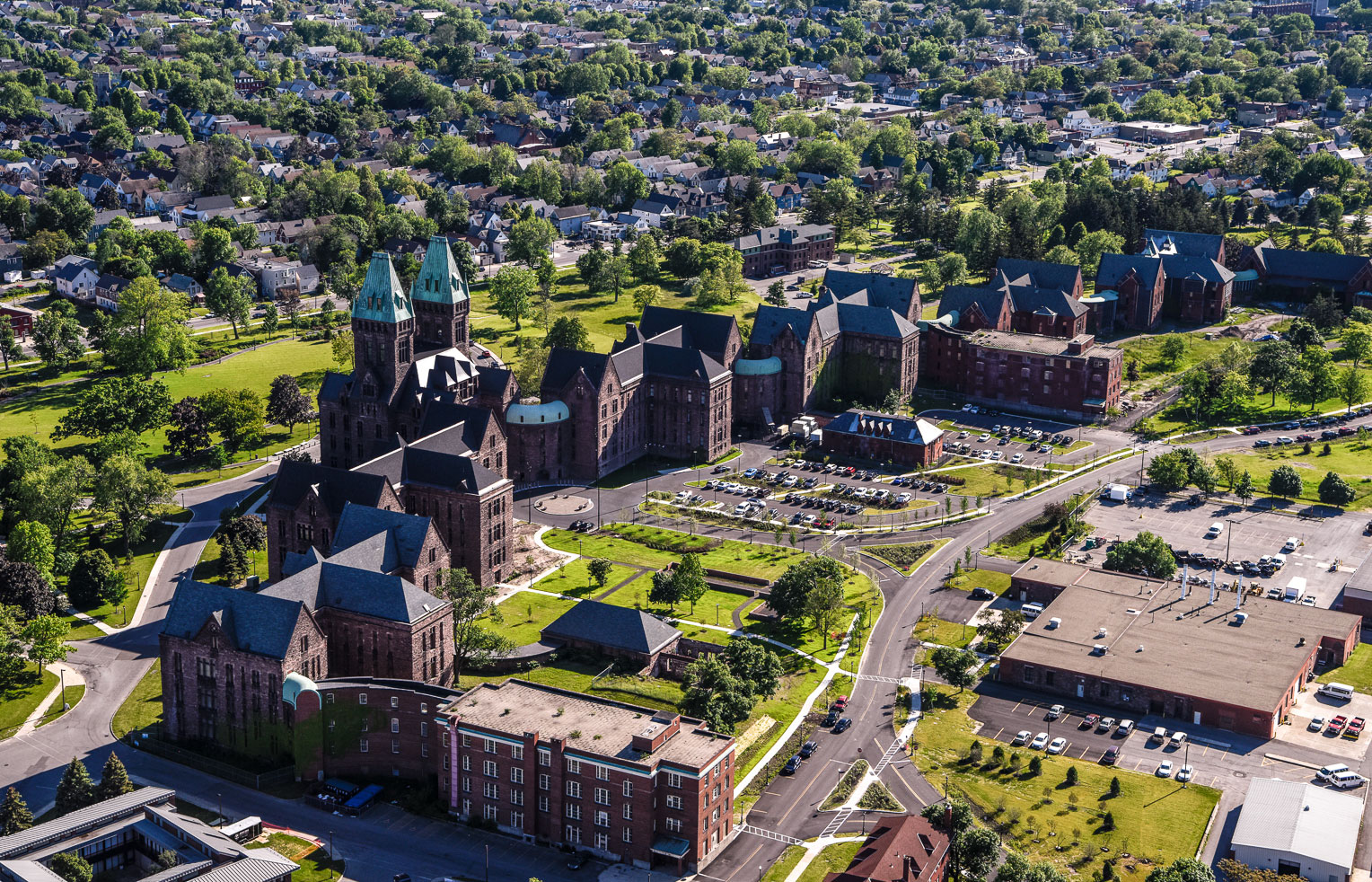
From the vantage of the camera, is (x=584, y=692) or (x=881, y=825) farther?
(x=584, y=692)

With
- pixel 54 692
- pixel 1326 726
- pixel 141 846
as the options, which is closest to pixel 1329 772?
pixel 1326 726

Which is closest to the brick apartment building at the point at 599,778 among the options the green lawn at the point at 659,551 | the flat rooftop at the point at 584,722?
the flat rooftop at the point at 584,722

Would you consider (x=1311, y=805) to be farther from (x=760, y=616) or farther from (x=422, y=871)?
(x=422, y=871)

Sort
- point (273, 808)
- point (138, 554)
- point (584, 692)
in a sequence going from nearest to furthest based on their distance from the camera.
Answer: point (273, 808)
point (584, 692)
point (138, 554)

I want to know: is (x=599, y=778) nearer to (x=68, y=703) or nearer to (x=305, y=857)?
(x=305, y=857)

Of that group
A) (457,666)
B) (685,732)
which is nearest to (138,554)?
(457,666)

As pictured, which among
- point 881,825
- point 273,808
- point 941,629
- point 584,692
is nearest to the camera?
point 881,825
